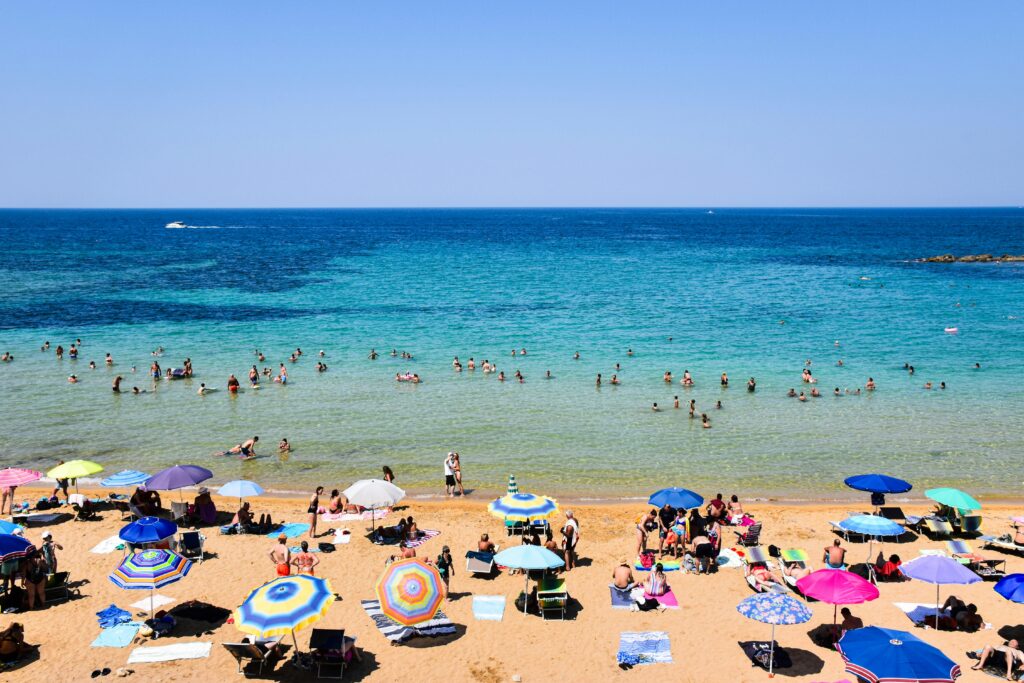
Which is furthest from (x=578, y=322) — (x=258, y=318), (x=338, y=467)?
(x=338, y=467)

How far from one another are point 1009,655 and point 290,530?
15.5 m

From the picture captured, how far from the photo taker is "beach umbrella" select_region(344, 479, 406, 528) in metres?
18.0

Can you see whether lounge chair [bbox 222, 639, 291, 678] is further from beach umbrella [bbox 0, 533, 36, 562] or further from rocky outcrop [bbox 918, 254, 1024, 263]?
rocky outcrop [bbox 918, 254, 1024, 263]

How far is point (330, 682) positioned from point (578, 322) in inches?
1565

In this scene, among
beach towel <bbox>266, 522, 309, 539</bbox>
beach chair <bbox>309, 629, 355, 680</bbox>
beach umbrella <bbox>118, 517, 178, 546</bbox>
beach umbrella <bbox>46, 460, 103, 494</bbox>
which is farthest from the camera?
beach umbrella <bbox>46, 460, 103, 494</bbox>

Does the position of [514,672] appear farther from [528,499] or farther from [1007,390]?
[1007,390]

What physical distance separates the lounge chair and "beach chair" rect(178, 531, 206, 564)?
4.75m

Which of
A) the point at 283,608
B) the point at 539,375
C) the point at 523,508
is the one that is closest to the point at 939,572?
the point at 523,508

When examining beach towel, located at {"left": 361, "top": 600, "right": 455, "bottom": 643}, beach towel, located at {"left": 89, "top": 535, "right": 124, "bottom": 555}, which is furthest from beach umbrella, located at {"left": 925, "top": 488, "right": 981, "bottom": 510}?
beach towel, located at {"left": 89, "top": 535, "right": 124, "bottom": 555}

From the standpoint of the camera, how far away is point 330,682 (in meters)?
12.6

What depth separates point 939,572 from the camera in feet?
45.1

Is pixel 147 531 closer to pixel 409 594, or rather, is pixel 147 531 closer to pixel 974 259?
pixel 409 594

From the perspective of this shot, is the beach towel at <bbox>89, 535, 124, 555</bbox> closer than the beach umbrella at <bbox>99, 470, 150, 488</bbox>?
Yes

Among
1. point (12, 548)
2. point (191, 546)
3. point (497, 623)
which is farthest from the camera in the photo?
point (191, 546)
